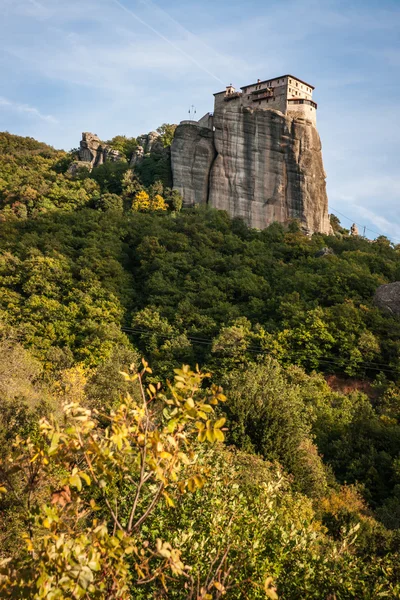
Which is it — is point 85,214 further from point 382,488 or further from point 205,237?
point 382,488

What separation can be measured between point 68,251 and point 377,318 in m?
27.8

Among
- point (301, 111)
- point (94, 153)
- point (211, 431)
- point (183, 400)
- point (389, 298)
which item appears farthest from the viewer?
point (94, 153)

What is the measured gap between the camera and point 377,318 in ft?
126

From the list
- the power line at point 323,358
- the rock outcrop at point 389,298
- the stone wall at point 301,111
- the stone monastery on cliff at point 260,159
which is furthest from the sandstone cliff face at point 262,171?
the power line at point 323,358

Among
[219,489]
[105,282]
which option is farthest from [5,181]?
[219,489]

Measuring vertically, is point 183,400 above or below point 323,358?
above

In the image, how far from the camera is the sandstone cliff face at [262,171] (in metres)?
58.5

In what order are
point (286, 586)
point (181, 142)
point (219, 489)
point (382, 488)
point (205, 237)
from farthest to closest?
1. point (181, 142)
2. point (205, 237)
3. point (382, 488)
4. point (219, 489)
5. point (286, 586)

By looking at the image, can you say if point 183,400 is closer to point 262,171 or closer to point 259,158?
point 262,171

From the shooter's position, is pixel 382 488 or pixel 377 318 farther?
pixel 377 318

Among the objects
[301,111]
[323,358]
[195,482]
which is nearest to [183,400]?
[195,482]

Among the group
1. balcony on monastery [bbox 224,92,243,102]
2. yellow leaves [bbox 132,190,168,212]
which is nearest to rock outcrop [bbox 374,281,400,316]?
yellow leaves [bbox 132,190,168,212]

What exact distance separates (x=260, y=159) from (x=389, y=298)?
25499 mm

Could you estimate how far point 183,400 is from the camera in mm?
4543
